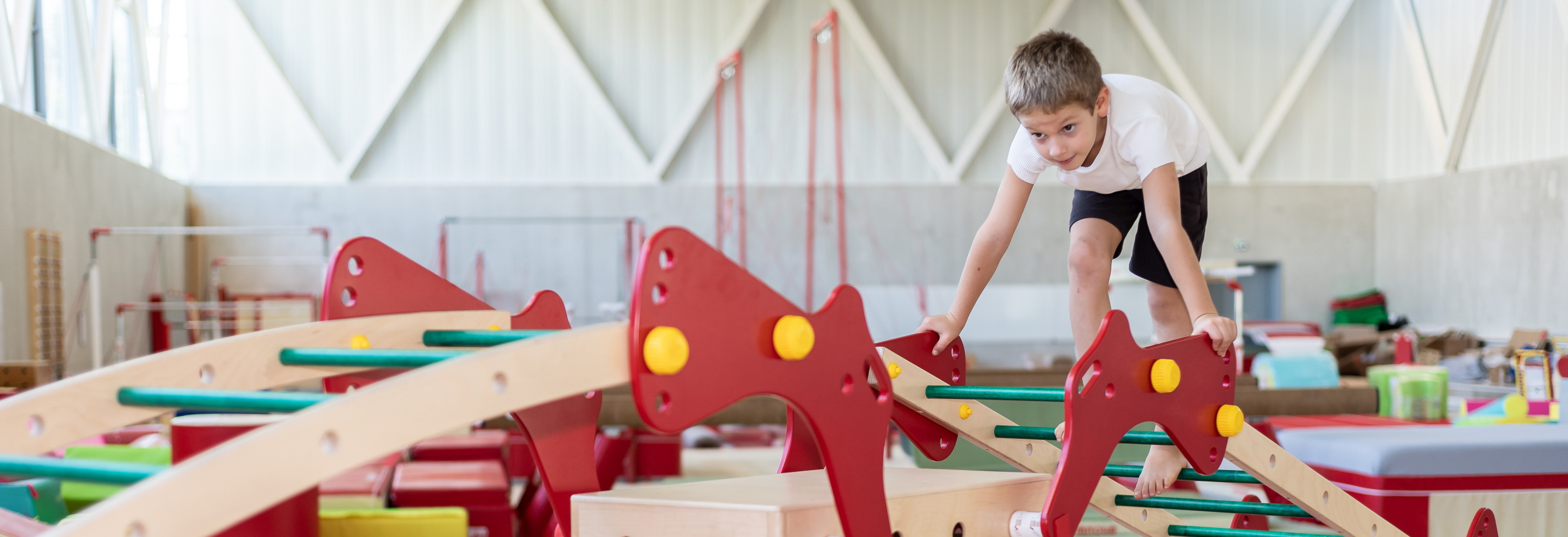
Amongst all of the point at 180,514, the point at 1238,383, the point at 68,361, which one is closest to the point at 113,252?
the point at 68,361

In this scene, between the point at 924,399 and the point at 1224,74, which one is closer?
the point at 924,399

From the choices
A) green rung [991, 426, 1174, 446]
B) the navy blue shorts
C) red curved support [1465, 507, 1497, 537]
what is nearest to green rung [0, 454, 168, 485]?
green rung [991, 426, 1174, 446]

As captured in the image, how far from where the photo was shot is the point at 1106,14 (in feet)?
37.3

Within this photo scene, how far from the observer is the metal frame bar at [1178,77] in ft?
36.9

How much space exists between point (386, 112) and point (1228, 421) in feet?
33.0

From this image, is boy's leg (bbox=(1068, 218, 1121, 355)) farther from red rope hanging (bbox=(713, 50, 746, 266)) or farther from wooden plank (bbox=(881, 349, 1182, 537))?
red rope hanging (bbox=(713, 50, 746, 266))

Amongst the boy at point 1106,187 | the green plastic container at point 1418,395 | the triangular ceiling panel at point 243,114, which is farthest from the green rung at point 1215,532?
the triangular ceiling panel at point 243,114

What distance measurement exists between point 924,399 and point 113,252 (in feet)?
28.1

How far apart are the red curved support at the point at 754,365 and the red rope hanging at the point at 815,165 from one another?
30.8ft

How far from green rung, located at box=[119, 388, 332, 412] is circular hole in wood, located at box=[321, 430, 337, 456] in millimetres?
222

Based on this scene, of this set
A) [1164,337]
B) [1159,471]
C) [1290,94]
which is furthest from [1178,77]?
[1159,471]

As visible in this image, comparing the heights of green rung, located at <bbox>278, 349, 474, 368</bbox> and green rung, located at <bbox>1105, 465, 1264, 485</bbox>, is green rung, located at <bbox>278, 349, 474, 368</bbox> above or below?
above

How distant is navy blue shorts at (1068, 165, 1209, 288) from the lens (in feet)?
7.27

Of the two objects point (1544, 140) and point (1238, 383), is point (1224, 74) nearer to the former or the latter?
point (1544, 140)
